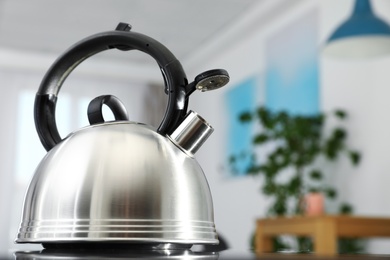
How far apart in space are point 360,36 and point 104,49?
260 centimetres

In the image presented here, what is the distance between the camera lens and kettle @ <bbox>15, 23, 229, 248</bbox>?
0.61 m

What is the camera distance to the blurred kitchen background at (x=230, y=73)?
4051 millimetres

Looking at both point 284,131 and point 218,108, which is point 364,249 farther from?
point 218,108

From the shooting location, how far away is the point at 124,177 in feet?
2.05

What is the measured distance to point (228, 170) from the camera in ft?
19.9

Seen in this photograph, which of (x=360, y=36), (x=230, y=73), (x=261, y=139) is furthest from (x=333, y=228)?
(x=230, y=73)

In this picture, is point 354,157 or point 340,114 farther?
point 340,114

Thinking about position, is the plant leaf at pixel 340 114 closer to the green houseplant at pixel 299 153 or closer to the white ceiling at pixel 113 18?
the green houseplant at pixel 299 153

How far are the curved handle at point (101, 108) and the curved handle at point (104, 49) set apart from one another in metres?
0.05

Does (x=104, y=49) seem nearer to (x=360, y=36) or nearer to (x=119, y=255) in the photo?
(x=119, y=255)

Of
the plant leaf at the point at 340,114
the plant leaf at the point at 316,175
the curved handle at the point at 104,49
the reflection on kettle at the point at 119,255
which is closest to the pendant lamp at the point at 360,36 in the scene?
the plant leaf at the point at 340,114

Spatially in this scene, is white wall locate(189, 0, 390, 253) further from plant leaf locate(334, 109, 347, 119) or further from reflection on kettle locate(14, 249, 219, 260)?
reflection on kettle locate(14, 249, 219, 260)

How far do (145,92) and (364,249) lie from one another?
409cm

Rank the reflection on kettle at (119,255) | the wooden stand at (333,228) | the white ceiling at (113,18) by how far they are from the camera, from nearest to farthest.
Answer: the reflection on kettle at (119,255) → the wooden stand at (333,228) → the white ceiling at (113,18)
